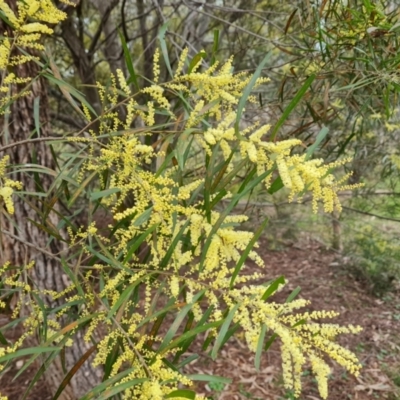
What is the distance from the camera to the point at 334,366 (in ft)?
11.6

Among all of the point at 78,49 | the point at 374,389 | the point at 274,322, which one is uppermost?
the point at 78,49

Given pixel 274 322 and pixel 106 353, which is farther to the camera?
pixel 106 353

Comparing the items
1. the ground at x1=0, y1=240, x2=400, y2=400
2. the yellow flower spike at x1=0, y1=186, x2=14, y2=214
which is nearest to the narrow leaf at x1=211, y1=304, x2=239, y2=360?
the yellow flower spike at x1=0, y1=186, x2=14, y2=214

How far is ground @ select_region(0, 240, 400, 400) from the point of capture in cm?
323

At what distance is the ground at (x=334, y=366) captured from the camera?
323cm

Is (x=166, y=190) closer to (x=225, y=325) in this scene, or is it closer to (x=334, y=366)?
(x=225, y=325)

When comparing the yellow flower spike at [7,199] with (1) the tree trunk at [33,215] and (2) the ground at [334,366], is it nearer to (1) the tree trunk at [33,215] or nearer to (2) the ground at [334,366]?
(1) the tree trunk at [33,215]

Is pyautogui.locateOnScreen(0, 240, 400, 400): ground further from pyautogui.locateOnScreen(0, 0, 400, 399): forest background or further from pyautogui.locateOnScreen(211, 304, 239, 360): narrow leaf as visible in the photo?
pyautogui.locateOnScreen(211, 304, 239, 360): narrow leaf

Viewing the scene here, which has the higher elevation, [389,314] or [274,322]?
[274,322]

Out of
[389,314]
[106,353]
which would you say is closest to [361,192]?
[389,314]

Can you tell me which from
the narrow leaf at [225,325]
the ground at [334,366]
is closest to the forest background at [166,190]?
the narrow leaf at [225,325]

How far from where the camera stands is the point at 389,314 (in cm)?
428

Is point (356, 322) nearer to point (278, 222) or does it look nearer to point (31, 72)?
point (278, 222)

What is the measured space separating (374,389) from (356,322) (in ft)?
3.00
